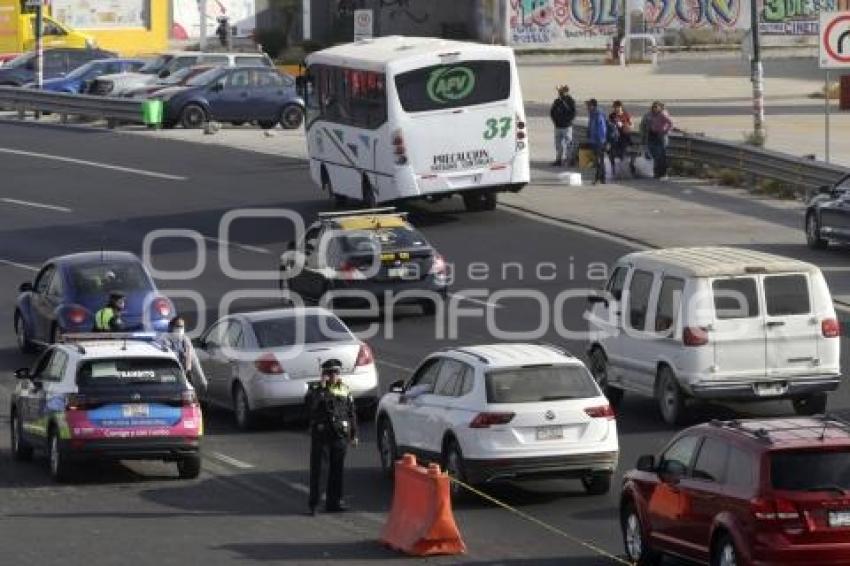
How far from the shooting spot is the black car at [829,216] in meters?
37.1

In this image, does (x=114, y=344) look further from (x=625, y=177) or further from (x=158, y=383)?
(x=625, y=177)

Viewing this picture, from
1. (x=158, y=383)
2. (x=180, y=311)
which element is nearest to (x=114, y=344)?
(x=158, y=383)

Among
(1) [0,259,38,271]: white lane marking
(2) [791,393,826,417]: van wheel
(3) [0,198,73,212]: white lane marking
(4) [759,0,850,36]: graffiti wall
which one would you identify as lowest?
(2) [791,393,826,417]: van wheel

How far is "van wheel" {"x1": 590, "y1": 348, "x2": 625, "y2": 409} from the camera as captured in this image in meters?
27.2

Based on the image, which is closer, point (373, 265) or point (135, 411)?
point (135, 411)

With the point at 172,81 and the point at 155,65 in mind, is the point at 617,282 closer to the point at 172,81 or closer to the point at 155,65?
the point at 172,81

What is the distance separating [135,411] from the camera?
2292 cm

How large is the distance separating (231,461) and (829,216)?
15563 millimetres

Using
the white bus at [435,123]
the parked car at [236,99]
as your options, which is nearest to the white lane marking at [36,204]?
the white bus at [435,123]

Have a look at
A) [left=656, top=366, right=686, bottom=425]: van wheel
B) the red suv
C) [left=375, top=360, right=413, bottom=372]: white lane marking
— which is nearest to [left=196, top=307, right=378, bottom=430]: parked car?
[left=375, top=360, right=413, bottom=372]: white lane marking

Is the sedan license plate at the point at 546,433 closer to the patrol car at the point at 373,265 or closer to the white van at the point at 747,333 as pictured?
the white van at the point at 747,333

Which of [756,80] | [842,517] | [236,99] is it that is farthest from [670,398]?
[236,99]

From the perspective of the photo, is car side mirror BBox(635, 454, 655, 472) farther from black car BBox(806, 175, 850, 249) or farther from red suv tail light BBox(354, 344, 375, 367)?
black car BBox(806, 175, 850, 249)

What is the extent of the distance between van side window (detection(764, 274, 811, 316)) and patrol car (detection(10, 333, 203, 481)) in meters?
6.41
